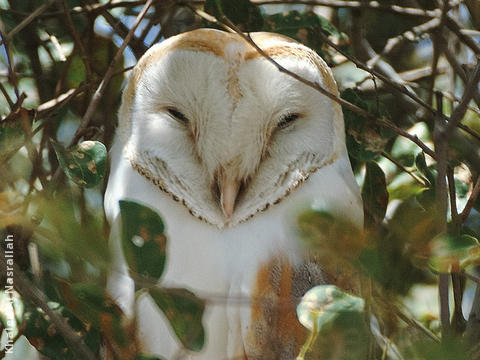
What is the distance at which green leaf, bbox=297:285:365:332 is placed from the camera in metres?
0.91

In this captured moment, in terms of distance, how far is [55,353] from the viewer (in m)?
1.23

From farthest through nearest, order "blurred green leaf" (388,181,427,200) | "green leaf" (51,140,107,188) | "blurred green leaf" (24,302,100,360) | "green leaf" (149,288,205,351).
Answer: "blurred green leaf" (388,181,427,200) → "green leaf" (51,140,107,188) → "blurred green leaf" (24,302,100,360) → "green leaf" (149,288,205,351)

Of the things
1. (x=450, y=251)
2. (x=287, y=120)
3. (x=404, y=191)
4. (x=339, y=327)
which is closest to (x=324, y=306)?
(x=339, y=327)

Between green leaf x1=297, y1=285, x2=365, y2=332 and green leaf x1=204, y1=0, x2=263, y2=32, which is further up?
green leaf x1=297, y1=285, x2=365, y2=332

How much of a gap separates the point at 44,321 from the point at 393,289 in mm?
592

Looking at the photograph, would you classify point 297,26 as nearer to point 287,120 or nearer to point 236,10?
point 236,10

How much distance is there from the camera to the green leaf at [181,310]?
0.99 meters

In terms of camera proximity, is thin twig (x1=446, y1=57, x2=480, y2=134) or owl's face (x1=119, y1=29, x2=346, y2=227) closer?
thin twig (x1=446, y1=57, x2=480, y2=134)

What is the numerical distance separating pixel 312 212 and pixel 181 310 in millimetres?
216

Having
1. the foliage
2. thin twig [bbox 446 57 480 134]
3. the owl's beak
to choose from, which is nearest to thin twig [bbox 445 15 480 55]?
the foliage

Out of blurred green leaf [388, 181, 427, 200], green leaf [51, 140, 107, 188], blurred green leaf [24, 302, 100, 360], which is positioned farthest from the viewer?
blurred green leaf [388, 181, 427, 200]

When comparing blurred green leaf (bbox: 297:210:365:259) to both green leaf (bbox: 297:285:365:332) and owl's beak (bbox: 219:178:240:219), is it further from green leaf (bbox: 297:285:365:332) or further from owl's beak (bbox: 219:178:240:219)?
owl's beak (bbox: 219:178:240:219)

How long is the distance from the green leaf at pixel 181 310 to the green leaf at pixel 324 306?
14 centimetres

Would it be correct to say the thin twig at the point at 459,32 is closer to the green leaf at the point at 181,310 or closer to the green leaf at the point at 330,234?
the green leaf at the point at 330,234
